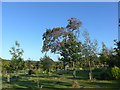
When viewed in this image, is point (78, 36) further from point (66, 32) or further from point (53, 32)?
point (53, 32)

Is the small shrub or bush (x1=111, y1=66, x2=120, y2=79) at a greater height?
bush (x1=111, y1=66, x2=120, y2=79)

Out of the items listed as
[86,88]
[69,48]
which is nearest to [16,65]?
[69,48]

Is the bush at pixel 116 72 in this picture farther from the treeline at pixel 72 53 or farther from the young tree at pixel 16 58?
the young tree at pixel 16 58

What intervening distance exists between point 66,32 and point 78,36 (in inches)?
115

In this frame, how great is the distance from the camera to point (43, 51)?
2612 centimetres

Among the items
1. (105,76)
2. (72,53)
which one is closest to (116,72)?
(105,76)

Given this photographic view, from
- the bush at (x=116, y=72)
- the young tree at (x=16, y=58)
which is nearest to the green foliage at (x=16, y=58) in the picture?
the young tree at (x=16, y=58)

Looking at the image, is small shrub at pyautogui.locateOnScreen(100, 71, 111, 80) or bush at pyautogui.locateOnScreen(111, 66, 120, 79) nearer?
bush at pyautogui.locateOnScreen(111, 66, 120, 79)

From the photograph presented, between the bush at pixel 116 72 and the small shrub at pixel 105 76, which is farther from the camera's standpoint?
the small shrub at pixel 105 76

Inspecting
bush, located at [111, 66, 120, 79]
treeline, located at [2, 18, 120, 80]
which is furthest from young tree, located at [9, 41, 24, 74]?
bush, located at [111, 66, 120, 79]

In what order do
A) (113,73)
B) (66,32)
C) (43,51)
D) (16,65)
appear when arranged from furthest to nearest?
(43,51) → (66,32) → (16,65) → (113,73)

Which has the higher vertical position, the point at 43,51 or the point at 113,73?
the point at 43,51

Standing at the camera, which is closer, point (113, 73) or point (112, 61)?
point (113, 73)

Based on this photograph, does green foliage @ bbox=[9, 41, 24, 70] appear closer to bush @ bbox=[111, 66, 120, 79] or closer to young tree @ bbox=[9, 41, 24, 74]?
young tree @ bbox=[9, 41, 24, 74]
